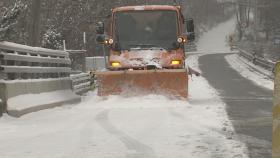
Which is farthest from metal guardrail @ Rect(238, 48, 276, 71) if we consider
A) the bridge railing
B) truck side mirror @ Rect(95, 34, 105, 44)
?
the bridge railing

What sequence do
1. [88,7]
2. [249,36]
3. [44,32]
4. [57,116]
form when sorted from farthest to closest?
[249,36] → [88,7] → [44,32] → [57,116]

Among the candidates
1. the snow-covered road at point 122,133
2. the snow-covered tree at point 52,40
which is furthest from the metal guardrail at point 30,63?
the snow-covered tree at point 52,40

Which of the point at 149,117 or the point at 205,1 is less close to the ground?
the point at 205,1

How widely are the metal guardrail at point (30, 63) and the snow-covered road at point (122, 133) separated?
0.98 meters

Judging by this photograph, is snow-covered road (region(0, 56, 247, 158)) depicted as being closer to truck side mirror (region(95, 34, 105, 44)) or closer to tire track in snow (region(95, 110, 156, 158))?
tire track in snow (region(95, 110, 156, 158))

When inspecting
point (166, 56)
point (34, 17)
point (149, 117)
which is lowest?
point (149, 117)

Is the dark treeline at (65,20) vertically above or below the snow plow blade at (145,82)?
above

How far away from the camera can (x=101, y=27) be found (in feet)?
47.9

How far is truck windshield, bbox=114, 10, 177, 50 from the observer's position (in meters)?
15.0

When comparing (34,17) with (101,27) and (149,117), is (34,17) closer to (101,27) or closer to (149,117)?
(101,27)

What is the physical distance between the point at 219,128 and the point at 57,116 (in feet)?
11.3

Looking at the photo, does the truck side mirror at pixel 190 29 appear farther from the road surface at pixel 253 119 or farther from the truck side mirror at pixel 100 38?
the truck side mirror at pixel 100 38

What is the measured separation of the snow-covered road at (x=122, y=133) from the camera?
6.93 meters

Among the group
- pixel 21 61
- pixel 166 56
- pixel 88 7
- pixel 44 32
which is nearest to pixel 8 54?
pixel 21 61
